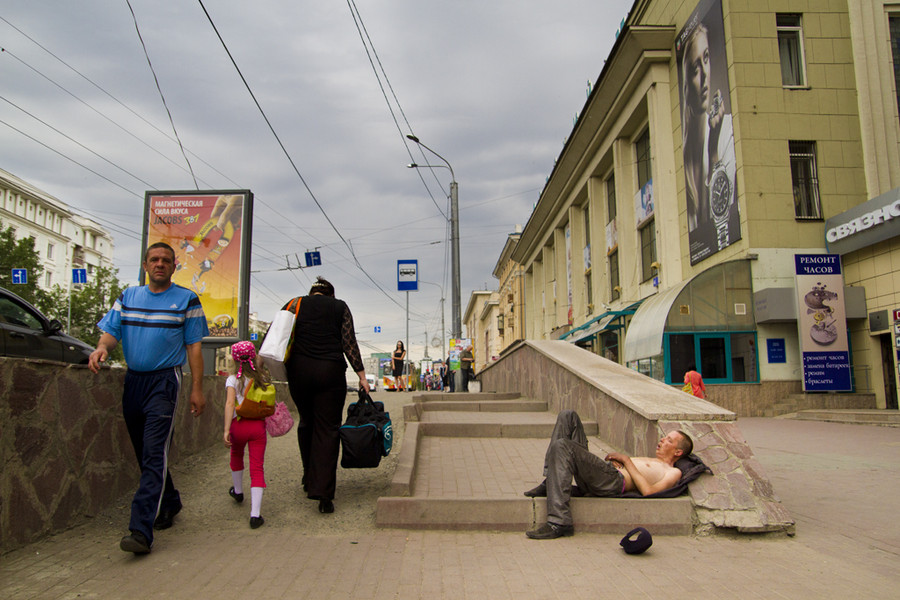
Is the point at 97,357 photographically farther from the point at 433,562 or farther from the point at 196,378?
the point at 433,562

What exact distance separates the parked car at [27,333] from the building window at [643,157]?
67.0 feet

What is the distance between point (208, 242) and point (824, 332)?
15758 mm

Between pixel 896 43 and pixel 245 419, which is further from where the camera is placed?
pixel 896 43

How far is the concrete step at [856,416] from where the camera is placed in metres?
14.2

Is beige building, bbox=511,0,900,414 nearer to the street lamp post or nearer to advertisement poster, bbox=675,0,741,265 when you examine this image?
advertisement poster, bbox=675,0,741,265

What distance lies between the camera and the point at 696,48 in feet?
67.7

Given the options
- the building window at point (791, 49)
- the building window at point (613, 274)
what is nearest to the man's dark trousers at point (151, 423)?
the building window at point (791, 49)

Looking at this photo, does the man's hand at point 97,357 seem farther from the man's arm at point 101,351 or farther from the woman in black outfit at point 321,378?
the woman in black outfit at point 321,378

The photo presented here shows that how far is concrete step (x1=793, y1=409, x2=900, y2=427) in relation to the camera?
1420 centimetres

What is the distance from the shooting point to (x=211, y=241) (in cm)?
1376

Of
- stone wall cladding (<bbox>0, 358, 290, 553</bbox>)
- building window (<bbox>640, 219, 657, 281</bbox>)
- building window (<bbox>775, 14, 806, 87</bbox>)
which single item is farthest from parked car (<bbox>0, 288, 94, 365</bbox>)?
building window (<bbox>775, 14, 806, 87</bbox>)

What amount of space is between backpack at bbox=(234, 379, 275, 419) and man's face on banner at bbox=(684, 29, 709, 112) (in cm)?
1858

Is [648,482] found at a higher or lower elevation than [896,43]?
lower

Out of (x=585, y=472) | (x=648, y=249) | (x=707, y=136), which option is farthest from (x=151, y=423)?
(x=648, y=249)
